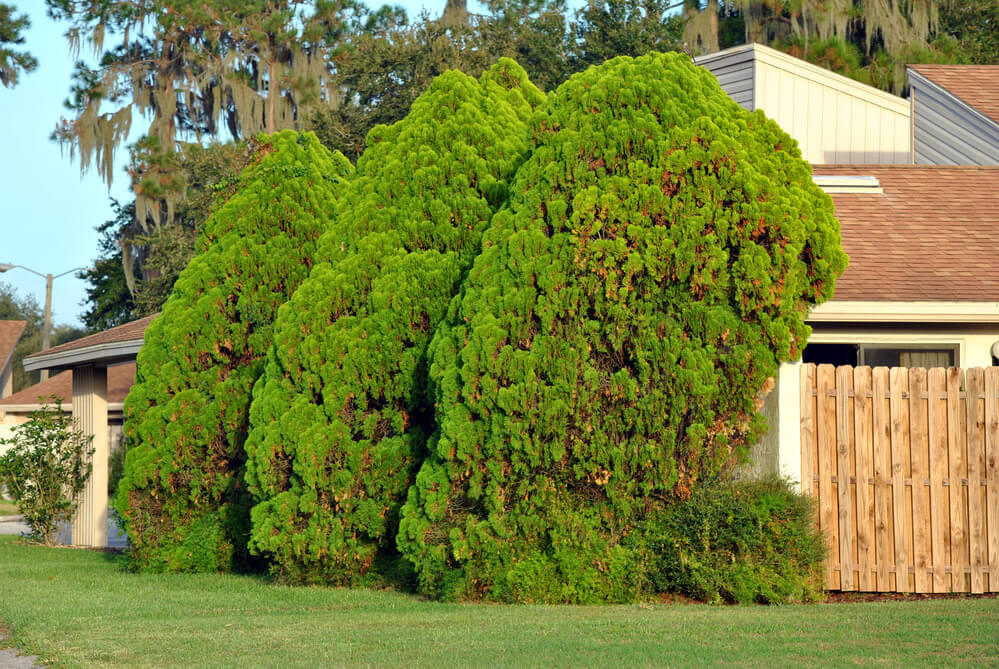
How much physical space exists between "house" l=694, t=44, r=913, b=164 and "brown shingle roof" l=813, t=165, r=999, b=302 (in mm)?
2023

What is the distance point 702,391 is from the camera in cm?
862

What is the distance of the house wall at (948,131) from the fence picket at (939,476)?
8159 mm

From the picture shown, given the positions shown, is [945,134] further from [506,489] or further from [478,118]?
[506,489]

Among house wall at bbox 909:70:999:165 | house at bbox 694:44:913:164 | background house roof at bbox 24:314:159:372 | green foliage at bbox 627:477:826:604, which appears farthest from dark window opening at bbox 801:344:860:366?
background house roof at bbox 24:314:159:372

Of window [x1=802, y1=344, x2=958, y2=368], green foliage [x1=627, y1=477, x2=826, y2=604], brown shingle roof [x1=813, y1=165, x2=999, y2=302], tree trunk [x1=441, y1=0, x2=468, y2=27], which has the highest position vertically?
tree trunk [x1=441, y1=0, x2=468, y2=27]

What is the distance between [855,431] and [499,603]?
314 cm

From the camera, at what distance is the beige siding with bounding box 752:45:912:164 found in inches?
632

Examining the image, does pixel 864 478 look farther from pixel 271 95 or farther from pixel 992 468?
pixel 271 95

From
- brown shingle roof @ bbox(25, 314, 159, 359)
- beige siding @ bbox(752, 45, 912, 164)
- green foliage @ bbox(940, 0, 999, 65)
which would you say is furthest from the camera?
green foliage @ bbox(940, 0, 999, 65)

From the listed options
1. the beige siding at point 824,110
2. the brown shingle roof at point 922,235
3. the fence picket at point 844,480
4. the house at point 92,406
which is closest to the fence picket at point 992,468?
the fence picket at point 844,480

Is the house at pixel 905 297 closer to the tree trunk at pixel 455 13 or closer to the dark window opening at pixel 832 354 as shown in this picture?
the dark window opening at pixel 832 354

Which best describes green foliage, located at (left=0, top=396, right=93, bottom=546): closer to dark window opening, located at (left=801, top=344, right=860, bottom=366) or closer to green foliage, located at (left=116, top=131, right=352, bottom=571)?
green foliage, located at (left=116, top=131, right=352, bottom=571)

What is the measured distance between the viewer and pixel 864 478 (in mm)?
9164

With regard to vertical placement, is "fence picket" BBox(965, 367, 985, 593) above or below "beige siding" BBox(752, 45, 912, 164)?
below
